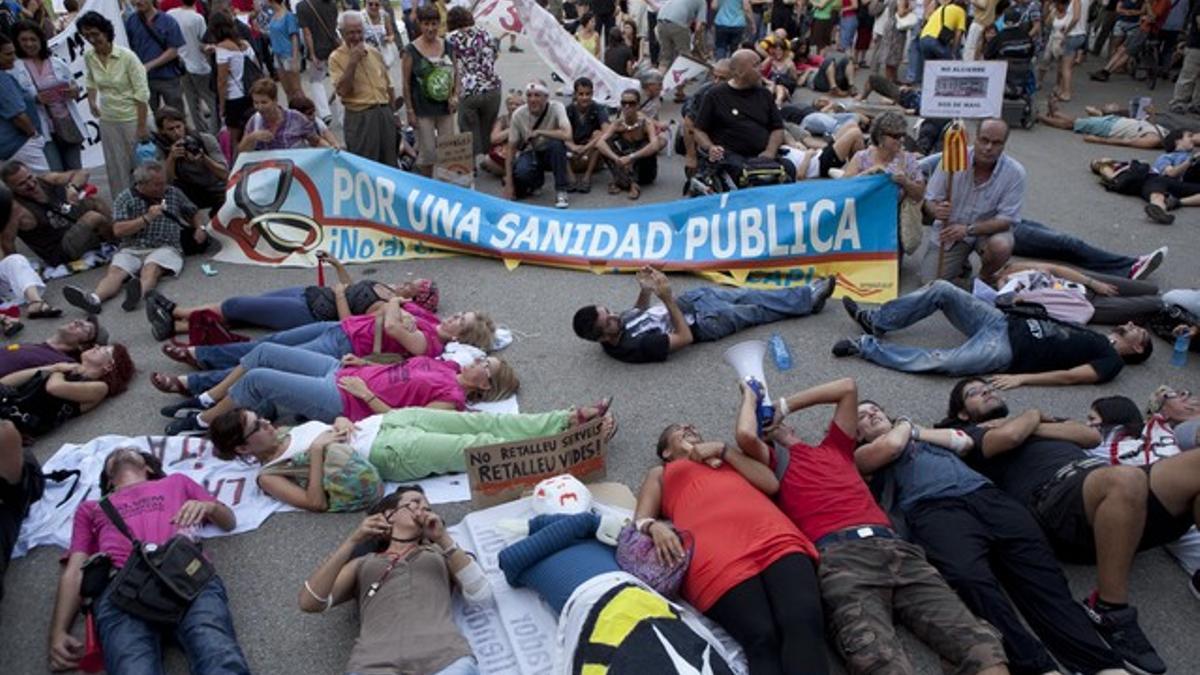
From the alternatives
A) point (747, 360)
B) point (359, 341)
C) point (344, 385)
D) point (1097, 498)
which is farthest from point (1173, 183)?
point (344, 385)

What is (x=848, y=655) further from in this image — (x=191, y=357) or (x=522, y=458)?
(x=191, y=357)

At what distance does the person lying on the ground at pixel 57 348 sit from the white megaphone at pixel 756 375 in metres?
4.56

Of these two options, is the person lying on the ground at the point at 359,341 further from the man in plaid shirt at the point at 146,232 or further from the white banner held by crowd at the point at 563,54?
the white banner held by crowd at the point at 563,54

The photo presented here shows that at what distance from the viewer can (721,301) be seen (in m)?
6.73

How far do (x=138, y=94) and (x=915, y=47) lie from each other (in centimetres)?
1118

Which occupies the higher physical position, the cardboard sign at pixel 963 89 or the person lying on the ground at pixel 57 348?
the cardboard sign at pixel 963 89

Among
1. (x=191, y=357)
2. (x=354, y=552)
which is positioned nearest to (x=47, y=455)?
(x=191, y=357)

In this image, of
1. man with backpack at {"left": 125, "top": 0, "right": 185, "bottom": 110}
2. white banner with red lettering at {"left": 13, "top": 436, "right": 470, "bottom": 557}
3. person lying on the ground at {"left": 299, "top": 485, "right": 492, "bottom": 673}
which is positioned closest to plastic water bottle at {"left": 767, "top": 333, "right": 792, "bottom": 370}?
white banner with red lettering at {"left": 13, "top": 436, "right": 470, "bottom": 557}

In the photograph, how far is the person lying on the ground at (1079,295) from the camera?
20.8 ft

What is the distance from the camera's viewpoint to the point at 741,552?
150 inches

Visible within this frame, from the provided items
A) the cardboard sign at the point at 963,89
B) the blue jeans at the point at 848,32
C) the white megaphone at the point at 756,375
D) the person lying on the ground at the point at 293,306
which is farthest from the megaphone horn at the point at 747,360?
the blue jeans at the point at 848,32

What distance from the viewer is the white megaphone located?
14.4ft

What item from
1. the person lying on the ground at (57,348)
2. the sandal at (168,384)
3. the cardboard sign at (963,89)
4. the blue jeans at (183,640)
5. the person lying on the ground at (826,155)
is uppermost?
the cardboard sign at (963,89)

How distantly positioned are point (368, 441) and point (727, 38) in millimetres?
10901
